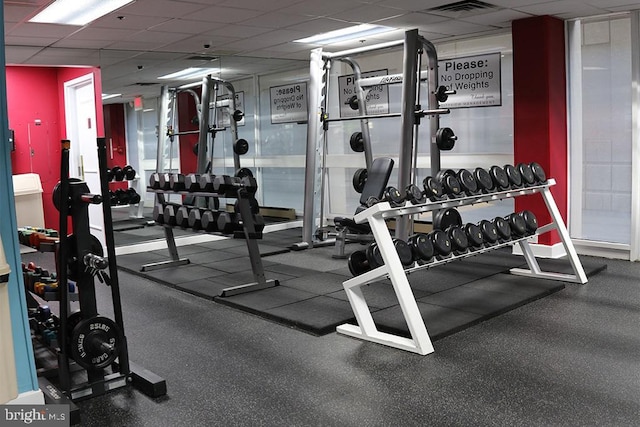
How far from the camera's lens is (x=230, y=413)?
2334 millimetres

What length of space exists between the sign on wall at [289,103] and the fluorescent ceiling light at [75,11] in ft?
10.3

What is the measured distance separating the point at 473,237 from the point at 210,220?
6.55 ft

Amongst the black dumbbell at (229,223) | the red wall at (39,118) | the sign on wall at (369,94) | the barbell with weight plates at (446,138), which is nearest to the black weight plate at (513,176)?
the barbell with weight plates at (446,138)

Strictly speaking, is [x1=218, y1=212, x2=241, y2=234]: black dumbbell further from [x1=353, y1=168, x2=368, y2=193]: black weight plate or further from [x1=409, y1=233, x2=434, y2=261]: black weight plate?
[x1=353, y1=168, x2=368, y2=193]: black weight plate

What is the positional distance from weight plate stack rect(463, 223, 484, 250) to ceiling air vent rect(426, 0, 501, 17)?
1.81 metres

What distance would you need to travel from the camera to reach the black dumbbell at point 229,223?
168 inches

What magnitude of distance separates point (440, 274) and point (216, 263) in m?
2.07

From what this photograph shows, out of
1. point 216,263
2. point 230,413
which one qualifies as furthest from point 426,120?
point 230,413

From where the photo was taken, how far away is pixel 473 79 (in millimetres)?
5676

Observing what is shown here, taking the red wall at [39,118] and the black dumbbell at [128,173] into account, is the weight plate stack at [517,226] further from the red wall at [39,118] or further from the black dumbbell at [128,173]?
the red wall at [39,118]

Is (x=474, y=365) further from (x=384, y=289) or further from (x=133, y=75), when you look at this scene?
(x=133, y=75)

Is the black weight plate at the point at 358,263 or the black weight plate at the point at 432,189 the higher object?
the black weight plate at the point at 432,189

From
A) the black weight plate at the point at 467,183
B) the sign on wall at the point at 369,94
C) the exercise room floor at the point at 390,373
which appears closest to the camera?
the exercise room floor at the point at 390,373

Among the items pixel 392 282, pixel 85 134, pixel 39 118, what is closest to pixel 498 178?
pixel 392 282
